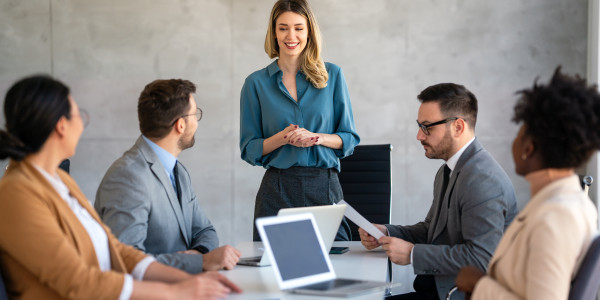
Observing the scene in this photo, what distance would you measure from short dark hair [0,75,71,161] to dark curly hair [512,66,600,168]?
1.26 metres

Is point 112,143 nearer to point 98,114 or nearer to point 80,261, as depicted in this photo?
point 98,114

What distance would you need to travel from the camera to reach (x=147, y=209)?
251cm

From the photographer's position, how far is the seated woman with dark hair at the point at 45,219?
1673mm

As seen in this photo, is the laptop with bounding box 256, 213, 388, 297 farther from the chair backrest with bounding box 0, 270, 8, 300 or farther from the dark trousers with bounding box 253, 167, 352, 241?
the dark trousers with bounding box 253, 167, 352, 241

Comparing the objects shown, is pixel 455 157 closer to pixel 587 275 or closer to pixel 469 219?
pixel 469 219

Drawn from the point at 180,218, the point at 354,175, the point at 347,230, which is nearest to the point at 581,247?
the point at 180,218

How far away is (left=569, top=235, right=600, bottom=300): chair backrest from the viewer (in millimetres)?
1729

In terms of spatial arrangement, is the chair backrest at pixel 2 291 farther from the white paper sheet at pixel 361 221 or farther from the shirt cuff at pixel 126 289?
the white paper sheet at pixel 361 221

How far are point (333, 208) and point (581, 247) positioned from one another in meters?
1.11

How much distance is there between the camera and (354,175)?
457 cm

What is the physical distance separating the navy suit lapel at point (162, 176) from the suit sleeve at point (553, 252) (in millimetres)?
1459

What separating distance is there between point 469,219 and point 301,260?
0.77 m

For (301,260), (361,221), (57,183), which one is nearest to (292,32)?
(361,221)

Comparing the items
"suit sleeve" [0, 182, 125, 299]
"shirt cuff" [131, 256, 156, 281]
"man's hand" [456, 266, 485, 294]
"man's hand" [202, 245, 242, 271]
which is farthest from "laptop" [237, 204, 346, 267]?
"suit sleeve" [0, 182, 125, 299]
